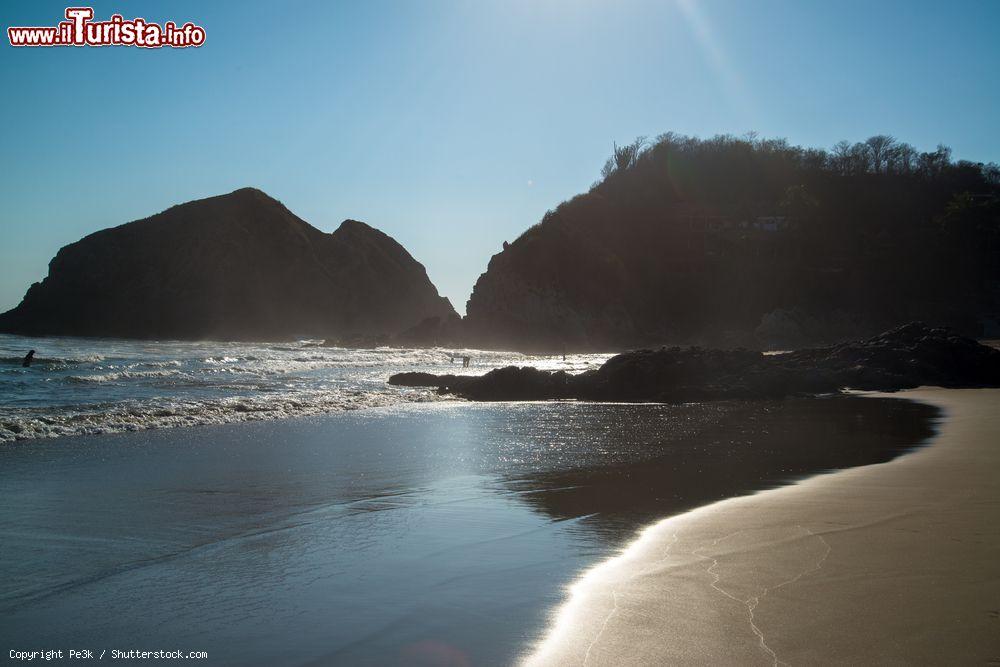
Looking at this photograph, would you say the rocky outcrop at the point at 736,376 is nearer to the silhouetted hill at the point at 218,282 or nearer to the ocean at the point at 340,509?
the ocean at the point at 340,509

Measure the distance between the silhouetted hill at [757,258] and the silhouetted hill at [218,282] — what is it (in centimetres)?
2889

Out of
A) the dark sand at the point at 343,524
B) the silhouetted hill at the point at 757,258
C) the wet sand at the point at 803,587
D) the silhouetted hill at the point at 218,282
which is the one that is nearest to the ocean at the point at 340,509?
the dark sand at the point at 343,524

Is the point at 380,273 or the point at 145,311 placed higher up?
the point at 380,273

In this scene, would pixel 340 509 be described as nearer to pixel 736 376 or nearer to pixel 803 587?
pixel 803 587

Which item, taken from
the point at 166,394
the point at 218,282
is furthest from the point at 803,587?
the point at 218,282

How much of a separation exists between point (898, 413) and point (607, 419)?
5741mm

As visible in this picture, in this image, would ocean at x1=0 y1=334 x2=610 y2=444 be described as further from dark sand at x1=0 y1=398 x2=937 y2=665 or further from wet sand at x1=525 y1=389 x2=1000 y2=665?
wet sand at x1=525 y1=389 x2=1000 y2=665

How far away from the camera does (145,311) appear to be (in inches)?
4026

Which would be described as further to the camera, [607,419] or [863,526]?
[607,419]

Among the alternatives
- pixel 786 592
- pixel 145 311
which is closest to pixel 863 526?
pixel 786 592

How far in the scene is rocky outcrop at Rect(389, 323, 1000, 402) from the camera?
65.3 feet

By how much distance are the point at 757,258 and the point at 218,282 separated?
248 feet

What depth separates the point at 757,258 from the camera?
74.2 meters

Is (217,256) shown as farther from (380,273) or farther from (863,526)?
(863,526)
